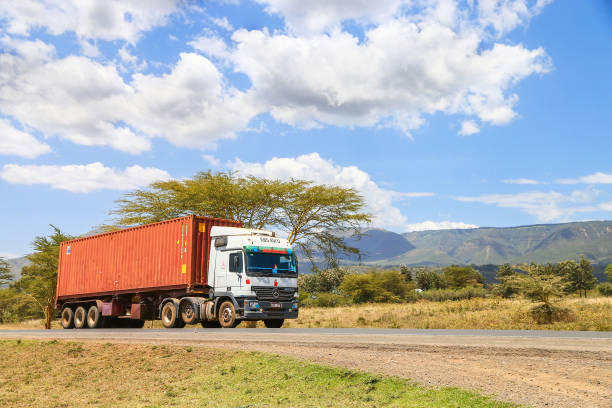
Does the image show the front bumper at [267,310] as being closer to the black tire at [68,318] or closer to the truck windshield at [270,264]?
the truck windshield at [270,264]

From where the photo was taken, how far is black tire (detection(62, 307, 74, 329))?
89.7 ft

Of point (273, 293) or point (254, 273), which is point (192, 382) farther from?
point (273, 293)

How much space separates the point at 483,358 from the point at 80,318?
22448 mm

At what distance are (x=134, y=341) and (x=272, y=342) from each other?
206 inches

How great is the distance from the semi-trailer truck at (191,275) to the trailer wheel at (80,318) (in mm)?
194

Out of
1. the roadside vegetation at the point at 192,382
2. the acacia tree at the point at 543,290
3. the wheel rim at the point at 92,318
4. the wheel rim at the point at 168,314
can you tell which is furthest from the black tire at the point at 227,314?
the acacia tree at the point at 543,290

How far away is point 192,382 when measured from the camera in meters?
11.4

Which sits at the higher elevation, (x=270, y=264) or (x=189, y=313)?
(x=270, y=264)

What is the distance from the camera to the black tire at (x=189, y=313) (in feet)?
67.1

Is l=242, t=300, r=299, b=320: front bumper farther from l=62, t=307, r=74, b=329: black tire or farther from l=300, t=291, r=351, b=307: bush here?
l=300, t=291, r=351, b=307: bush

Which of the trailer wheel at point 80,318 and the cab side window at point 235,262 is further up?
the cab side window at point 235,262

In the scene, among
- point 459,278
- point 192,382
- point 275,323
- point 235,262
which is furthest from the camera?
point 459,278

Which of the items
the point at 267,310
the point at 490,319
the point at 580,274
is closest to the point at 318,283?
the point at 580,274

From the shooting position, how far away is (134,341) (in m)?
16.7
